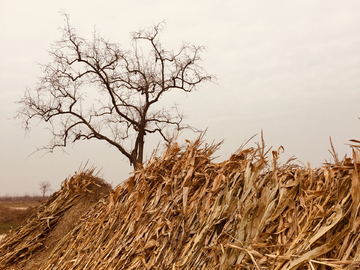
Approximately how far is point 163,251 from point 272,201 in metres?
1.11

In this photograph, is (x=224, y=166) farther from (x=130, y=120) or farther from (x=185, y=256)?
(x=130, y=120)

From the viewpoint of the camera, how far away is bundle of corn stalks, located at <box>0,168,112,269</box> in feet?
17.0

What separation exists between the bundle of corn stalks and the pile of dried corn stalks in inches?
50.1

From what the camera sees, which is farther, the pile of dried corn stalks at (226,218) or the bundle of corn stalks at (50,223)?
the bundle of corn stalks at (50,223)

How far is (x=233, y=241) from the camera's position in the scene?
105 inches

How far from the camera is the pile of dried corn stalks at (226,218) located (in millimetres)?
2316

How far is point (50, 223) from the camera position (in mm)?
5465

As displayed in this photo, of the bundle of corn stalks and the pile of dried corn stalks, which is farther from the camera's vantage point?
the bundle of corn stalks

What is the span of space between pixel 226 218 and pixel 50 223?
377cm

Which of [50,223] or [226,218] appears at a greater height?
[226,218]

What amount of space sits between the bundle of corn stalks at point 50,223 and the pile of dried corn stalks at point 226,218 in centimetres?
127

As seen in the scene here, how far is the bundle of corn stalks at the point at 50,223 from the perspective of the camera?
517 cm

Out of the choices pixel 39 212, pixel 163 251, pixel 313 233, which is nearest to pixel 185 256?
pixel 163 251

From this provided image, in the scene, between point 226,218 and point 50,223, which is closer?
point 226,218
